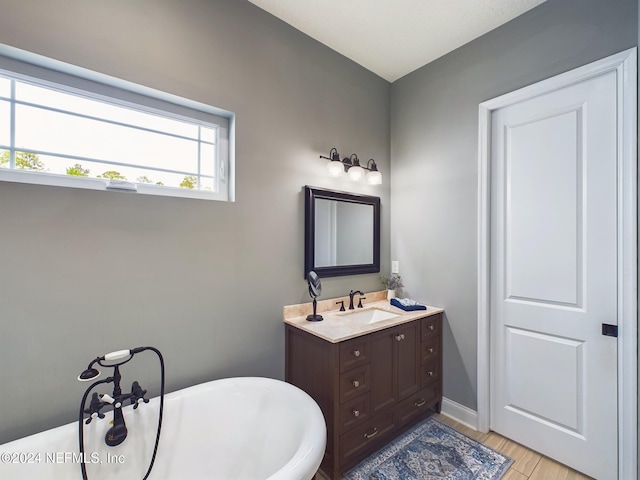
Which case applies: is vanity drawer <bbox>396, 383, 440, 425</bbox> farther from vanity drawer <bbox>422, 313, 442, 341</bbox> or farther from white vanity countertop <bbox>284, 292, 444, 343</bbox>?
white vanity countertop <bbox>284, 292, 444, 343</bbox>

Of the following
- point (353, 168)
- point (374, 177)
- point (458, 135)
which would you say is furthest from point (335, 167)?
point (458, 135)

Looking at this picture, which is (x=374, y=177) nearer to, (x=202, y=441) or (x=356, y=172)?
(x=356, y=172)

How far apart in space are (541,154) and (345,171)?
1.33 metres

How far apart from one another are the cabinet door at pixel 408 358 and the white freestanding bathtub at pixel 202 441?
821 millimetres

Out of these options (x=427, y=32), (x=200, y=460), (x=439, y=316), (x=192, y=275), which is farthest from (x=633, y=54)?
(x=200, y=460)

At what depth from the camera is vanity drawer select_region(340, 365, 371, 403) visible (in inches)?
61.4

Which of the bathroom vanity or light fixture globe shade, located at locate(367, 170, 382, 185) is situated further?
light fixture globe shade, located at locate(367, 170, 382, 185)

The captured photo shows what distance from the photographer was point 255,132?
71.1 inches

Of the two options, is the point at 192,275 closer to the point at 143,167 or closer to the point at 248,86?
the point at 143,167

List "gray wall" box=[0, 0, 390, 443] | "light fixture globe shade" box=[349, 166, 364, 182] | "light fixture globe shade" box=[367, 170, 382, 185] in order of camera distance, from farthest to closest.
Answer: "light fixture globe shade" box=[367, 170, 382, 185]
"light fixture globe shade" box=[349, 166, 364, 182]
"gray wall" box=[0, 0, 390, 443]

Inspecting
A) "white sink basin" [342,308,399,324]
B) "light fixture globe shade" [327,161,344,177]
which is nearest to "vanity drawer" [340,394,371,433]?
"white sink basin" [342,308,399,324]

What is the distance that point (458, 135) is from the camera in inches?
85.7

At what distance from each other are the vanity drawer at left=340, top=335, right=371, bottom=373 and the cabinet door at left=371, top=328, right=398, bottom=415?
56 mm

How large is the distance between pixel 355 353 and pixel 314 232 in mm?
878
